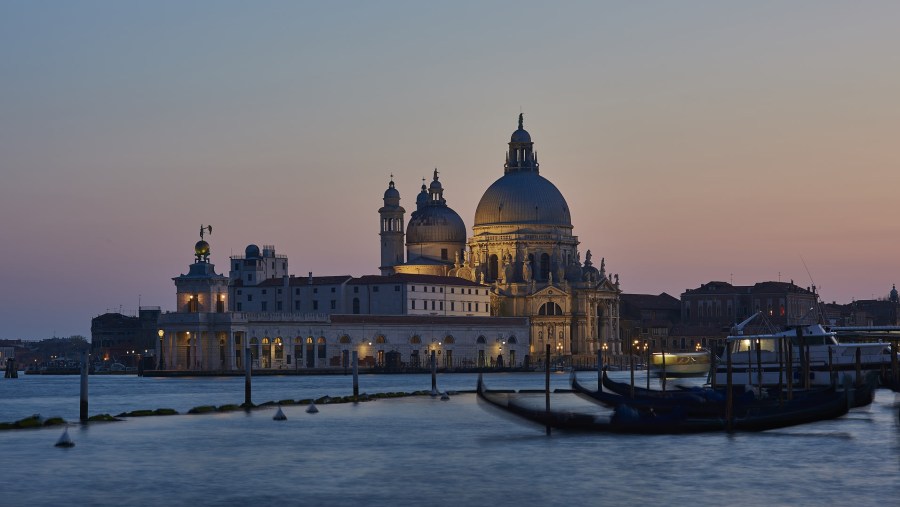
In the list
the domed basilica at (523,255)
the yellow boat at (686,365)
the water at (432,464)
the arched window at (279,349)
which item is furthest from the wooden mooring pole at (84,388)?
the domed basilica at (523,255)

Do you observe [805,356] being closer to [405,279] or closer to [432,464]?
[432,464]

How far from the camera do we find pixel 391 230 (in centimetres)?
17812

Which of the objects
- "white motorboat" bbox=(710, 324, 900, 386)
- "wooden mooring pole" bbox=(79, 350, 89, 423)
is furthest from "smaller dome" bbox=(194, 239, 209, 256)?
"wooden mooring pole" bbox=(79, 350, 89, 423)

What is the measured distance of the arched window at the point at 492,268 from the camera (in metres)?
173

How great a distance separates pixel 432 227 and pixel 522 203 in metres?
11.4

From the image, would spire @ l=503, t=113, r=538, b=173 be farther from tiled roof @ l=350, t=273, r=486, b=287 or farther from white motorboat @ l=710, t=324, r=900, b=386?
white motorboat @ l=710, t=324, r=900, b=386

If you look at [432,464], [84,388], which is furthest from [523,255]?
[432,464]

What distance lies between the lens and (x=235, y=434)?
5306cm

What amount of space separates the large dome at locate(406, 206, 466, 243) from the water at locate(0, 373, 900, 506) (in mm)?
113383

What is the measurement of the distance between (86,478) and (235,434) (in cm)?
1413

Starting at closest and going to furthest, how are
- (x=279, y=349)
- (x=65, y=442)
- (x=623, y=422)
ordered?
1. (x=65, y=442)
2. (x=623, y=422)
3. (x=279, y=349)

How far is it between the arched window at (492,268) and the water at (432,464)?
111 metres

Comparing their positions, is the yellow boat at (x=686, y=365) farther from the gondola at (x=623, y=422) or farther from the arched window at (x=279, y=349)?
the gondola at (x=623, y=422)

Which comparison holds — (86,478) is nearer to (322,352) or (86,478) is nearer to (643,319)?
(322,352)
